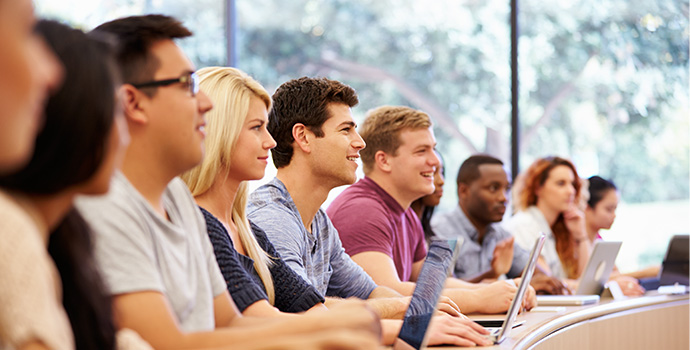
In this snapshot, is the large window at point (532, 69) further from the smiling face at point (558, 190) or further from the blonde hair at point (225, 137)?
the blonde hair at point (225, 137)

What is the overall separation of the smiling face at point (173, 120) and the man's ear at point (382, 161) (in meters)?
1.99

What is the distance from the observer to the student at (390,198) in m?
3.05

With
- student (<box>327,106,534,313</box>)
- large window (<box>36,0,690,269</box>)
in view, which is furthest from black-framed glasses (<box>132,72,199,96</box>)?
large window (<box>36,0,690,269</box>)

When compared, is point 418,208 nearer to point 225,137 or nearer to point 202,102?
point 225,137

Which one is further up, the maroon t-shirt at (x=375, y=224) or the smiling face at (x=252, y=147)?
the smiling face at (x=252, y=147)

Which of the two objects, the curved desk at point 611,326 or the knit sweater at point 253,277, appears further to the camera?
the curved desk at point 611,326

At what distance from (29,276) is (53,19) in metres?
0.37

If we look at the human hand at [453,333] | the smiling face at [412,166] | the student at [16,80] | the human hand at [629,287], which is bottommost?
the human hand at [629,287]

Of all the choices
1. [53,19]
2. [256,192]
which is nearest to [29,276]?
[53,19]

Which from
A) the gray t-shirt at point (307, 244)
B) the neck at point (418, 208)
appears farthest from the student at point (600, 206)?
the gray t-shirt at point (307, 244)

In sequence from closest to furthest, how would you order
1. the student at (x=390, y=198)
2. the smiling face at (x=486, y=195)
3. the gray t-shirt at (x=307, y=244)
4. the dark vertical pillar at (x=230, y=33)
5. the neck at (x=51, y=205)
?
the neck at (x=51, y=205) < the gray t-shirt at (x=307, y=244) < the student at (x=390, y=198) < the smiling face at (x=486, y=195) < the dark vertical pillar at (x=230, y=33)

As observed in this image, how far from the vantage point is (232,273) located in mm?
1777

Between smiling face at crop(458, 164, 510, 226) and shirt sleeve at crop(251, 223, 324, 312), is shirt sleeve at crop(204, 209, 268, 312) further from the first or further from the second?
smiling face at crop(458, 164, 510, 226)

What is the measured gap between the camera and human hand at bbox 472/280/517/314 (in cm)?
261
